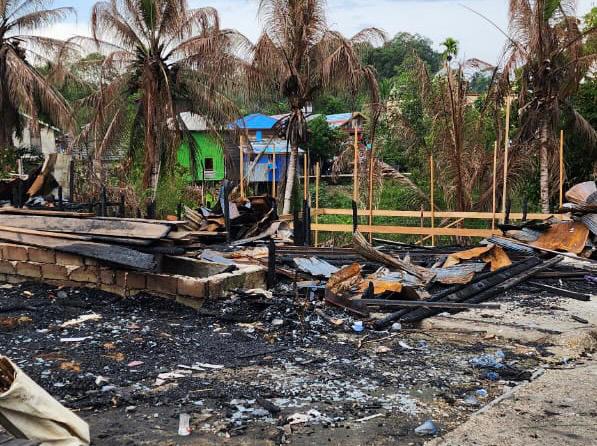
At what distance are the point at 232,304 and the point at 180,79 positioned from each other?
14512mm

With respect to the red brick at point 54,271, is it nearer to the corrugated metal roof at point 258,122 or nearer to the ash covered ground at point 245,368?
the ash covered ground at point 245,368

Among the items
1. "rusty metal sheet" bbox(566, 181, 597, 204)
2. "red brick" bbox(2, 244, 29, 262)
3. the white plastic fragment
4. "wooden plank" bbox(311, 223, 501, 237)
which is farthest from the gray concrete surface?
"wooden plank" bbox(311, 223, 501, 237)

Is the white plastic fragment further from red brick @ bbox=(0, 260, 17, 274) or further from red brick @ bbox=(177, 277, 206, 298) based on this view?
red brick @ bbox=(0, 260, 17, 274)

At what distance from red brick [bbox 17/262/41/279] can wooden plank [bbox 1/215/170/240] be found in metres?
0.47

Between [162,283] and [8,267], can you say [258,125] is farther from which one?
[162,283]

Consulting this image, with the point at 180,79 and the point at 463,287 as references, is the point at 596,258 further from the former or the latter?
the point at 180,79

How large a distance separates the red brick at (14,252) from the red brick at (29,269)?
0.23 ft

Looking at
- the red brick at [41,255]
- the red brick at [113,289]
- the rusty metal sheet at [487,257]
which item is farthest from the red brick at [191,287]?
the rusty metal sheet at [487,257]

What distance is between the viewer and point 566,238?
11195mm

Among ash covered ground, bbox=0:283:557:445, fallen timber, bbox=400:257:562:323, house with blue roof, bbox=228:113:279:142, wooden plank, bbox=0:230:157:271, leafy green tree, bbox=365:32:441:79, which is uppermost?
leafy green tree, bbox=365:32:441:79

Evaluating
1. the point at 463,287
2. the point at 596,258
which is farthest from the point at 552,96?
the point at 463,287

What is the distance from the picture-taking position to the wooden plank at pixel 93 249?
23.5 ft

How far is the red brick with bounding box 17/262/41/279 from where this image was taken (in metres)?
7.97

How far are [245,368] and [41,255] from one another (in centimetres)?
384
